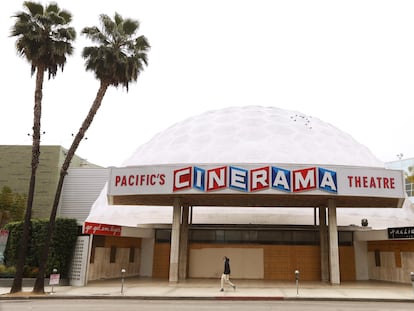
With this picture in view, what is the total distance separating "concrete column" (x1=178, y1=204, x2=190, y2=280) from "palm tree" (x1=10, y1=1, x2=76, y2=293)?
28.2ft

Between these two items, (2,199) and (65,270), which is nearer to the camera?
(65,270)

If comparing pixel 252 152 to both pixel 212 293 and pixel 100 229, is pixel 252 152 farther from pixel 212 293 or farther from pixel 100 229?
pixel 212 293

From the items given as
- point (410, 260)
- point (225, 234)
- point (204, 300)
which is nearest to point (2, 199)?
point (225, 234)

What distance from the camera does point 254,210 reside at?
27.7 m

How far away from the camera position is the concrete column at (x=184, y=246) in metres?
24.0

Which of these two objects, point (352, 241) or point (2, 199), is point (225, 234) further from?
point (2, 199)

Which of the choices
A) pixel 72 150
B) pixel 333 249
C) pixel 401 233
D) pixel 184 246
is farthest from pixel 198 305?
pixel 401 233

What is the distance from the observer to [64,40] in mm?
20656

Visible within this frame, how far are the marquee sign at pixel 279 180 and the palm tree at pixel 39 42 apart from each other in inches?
250

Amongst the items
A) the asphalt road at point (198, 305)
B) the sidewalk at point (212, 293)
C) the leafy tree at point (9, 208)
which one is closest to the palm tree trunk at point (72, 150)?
the sidewalk at point (212, 293)

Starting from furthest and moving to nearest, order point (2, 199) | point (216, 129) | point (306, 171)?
point (2, 199) < point (216, 129) < point (306, 171)

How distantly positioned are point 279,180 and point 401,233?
8144 mm

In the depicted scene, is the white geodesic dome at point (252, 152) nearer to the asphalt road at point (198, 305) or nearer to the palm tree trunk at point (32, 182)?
the palm tree trunk at point (32, 182)

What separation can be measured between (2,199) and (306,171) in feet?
122
